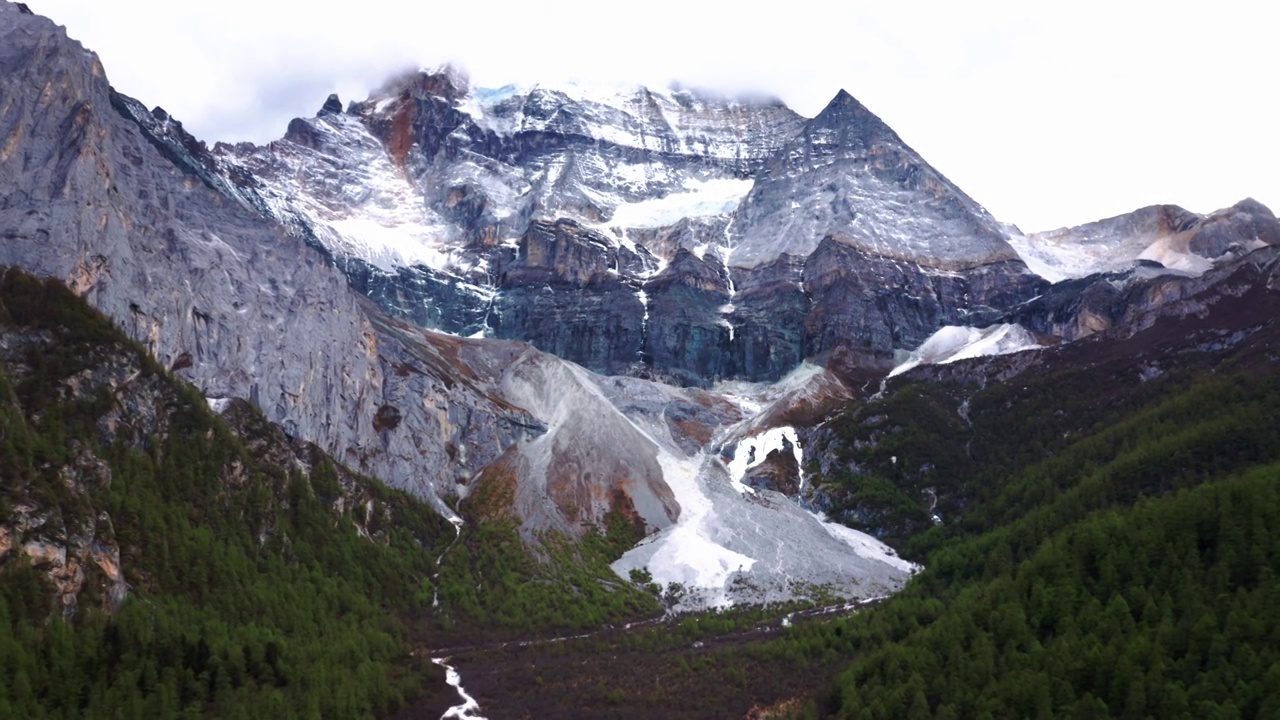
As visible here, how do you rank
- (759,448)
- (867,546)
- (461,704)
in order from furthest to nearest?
1. (759,448)
2. (867,546)
3. (461,704)

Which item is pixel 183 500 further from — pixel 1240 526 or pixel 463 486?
pixel 1240 526

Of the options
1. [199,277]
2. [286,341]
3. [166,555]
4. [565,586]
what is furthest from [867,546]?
[199,277]

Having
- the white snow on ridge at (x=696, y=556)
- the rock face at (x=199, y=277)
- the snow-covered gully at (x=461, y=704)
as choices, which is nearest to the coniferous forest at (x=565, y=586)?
the snow-covered gully at (x=461, y=704)

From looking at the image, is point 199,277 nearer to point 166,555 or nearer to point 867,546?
point 166,555

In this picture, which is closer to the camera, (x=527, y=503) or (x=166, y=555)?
(x=166, y=555)

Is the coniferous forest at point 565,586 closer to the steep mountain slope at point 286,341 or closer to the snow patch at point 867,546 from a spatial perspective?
the snow patch at point 867,546

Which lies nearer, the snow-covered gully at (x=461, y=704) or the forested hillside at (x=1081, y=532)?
the forested hillside at (x=1081, y=532)

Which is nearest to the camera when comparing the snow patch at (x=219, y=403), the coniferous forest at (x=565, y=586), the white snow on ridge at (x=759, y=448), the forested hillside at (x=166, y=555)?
the coniferous forest at (x=565, y=586)

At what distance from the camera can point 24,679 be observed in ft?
231

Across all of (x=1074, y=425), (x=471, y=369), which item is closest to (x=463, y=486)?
(x=471, y=369)

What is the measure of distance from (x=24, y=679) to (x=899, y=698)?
56663mm

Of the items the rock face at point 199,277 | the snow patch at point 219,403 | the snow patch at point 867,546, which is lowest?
the snow patch at point 867,546

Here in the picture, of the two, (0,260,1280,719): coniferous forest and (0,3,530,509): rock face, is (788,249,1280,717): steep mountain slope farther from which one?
(0,3,530,509): rock face

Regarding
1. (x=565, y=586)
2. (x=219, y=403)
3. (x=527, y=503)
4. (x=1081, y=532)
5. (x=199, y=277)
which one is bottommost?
(x=565, y=586)
